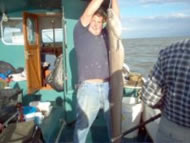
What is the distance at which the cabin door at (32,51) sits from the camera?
16.3 feet

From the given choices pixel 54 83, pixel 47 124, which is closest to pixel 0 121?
pixel 47 124

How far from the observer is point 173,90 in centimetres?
175

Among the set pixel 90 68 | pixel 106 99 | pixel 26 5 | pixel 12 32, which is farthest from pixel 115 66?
pixel 12 32

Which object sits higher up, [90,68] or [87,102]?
[90,68]

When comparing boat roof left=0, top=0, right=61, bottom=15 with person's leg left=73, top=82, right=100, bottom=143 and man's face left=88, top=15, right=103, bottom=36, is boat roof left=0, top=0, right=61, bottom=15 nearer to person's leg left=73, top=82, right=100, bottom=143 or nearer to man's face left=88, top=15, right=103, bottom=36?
man's face left=88, top=15, right=103, bottom=36

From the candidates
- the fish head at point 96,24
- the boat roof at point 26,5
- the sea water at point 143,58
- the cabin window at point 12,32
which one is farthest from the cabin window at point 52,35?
the fish head at point 96,24

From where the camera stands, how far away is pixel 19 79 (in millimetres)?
5176

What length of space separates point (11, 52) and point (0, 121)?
2639 mm

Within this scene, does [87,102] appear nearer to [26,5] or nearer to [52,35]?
[26,5]

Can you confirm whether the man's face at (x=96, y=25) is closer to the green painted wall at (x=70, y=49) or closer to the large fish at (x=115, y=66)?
the large fish at (x=115, y=66)

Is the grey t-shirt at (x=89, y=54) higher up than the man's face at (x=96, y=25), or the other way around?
the man's face at (x=96, y=25)

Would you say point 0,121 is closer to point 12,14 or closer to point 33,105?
point 33,105

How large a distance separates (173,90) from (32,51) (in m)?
4.19

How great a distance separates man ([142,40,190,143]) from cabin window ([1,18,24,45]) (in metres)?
4.33
